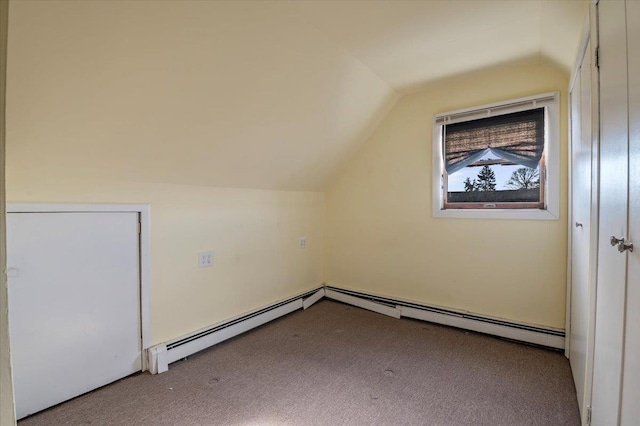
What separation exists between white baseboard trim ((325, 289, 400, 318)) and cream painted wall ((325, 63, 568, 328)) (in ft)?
0.41

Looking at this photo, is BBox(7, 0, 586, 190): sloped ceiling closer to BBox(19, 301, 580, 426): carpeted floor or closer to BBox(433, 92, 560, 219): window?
BBox(433, 92, 560, 219): window

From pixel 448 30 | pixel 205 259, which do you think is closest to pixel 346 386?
pixel 205 259

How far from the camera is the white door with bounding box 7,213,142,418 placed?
5.23ft

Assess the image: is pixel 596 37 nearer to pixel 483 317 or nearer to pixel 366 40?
pixel 366 40

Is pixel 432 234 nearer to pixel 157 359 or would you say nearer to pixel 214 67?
pixel 214 67

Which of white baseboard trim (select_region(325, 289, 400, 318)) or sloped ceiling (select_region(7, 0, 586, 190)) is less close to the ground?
sloped ceiling (select_region(7, 0, 586, 190))

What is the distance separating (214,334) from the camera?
2395mm

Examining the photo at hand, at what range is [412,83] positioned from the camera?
8.85 feet

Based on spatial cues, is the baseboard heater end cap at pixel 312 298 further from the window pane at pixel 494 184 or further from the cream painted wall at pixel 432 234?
the window pane at pixel 494 184

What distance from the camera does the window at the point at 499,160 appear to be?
2.36 metres

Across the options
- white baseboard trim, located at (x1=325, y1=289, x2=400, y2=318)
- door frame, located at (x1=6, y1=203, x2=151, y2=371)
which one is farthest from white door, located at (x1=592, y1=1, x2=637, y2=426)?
door frame, located at (x1=6, y1=203, x2=151, y2=371)

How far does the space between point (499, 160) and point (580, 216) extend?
3.13ft

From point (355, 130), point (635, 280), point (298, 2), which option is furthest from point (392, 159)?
point (635, 280)

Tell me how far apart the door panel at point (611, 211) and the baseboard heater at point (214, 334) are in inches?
88.6
